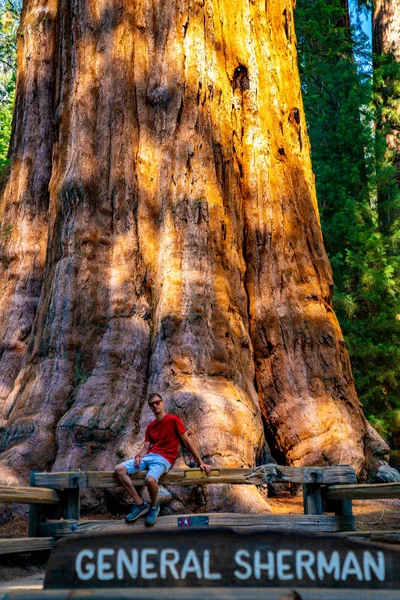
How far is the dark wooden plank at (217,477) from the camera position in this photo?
7.10 m

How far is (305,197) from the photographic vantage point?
40.0 feet

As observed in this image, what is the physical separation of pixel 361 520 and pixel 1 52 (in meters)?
21.3

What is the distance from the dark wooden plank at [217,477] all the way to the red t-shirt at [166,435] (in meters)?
0.25

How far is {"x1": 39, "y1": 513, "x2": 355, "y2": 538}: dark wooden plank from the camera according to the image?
697 centimetres

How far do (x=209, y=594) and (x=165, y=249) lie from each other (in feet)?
23.7

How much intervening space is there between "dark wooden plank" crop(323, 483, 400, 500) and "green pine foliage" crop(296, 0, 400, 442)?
10083mm

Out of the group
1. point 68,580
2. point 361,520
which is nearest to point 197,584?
point 68,580

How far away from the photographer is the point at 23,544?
21.2 feet

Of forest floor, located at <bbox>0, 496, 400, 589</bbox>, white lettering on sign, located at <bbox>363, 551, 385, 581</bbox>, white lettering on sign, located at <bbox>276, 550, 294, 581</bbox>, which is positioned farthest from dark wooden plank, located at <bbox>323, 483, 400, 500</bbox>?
white lettering on sign, located at <bbox>276, 550, 294, 581</bbox>

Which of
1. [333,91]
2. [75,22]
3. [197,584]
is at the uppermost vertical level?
[333,91]

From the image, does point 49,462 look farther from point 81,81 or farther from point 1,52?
point 1,52

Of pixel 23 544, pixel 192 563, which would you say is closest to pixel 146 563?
pixel 192 563

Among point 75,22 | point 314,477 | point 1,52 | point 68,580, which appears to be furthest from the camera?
point 1,52

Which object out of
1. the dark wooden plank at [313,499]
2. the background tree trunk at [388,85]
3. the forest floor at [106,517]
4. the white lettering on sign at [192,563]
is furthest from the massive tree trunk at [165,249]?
the background tree trunk at [388,85]
